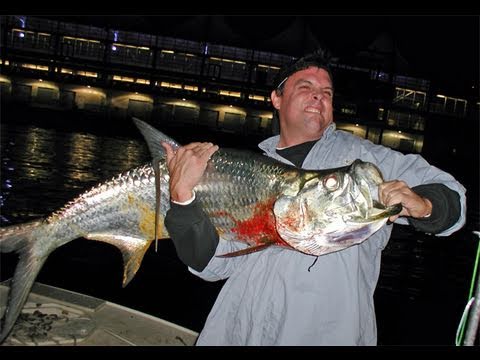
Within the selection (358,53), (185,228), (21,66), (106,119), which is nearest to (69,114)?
(106,119)

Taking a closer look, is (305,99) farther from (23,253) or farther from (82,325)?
(82,325)

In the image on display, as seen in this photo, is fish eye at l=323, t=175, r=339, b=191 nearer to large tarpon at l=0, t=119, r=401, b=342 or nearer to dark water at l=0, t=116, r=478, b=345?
large tarpon at l=0, t=119, r=401, b=342

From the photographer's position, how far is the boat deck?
15.9 feet

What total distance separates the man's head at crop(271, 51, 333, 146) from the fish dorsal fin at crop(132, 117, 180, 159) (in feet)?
2.78

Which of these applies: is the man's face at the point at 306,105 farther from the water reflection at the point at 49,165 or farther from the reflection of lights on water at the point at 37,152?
the reflection of lights on water at the point at 37,152

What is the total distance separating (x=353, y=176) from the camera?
2.63 meters

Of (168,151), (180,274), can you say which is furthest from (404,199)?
(180,274)

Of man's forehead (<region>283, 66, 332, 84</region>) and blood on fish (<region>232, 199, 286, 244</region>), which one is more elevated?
man's forehead (<region>283, 66, 332, 84</region>)

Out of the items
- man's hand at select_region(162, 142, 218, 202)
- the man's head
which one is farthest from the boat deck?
the man's head

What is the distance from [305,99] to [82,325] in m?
3.93

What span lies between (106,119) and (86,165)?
64.3 ft

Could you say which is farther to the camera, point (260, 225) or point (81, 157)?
point (81, 157)

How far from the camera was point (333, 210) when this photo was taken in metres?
2.68

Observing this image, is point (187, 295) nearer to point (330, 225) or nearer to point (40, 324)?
point (40, 324)
